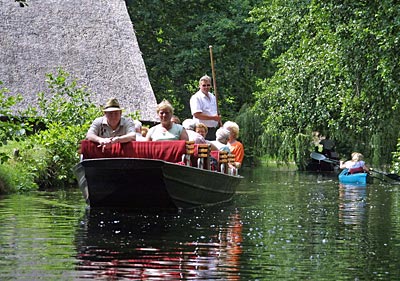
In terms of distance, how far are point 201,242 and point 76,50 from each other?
774 inches

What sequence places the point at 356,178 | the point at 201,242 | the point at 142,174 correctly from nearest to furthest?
the point at 201,242 → the point at 142,174 → the point at 356,178

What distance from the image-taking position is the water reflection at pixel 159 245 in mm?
7895

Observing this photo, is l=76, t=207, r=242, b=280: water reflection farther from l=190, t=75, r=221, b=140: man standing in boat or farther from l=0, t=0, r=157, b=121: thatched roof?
l=0, t=0, r=157, b=121: thatched roof

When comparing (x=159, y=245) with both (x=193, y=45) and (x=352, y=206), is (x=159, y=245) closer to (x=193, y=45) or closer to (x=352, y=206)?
(x=352, y=206)

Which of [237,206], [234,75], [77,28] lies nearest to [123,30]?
[77,28]

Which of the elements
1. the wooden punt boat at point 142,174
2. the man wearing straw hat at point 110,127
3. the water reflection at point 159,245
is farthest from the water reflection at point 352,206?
the man wearing straw hat at point 110,127

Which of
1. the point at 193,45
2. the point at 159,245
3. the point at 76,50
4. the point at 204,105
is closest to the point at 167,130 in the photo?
the point at 204,105

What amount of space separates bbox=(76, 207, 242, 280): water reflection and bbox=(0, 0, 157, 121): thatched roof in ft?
45.0

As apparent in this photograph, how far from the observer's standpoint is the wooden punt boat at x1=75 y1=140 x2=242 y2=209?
1347 centimetres

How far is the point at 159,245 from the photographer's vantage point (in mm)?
9688

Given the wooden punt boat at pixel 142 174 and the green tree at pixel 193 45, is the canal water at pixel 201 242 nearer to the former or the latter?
the wooden punt boat at pixel 142 174

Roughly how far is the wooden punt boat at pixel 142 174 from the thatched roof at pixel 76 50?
11.8m

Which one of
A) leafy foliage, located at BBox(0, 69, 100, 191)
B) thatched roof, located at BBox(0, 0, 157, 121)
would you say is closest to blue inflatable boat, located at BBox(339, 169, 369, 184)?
thatched roof, located at BBox(0, 0, 157, 121)

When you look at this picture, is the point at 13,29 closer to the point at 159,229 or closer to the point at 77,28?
the point at 77,28
